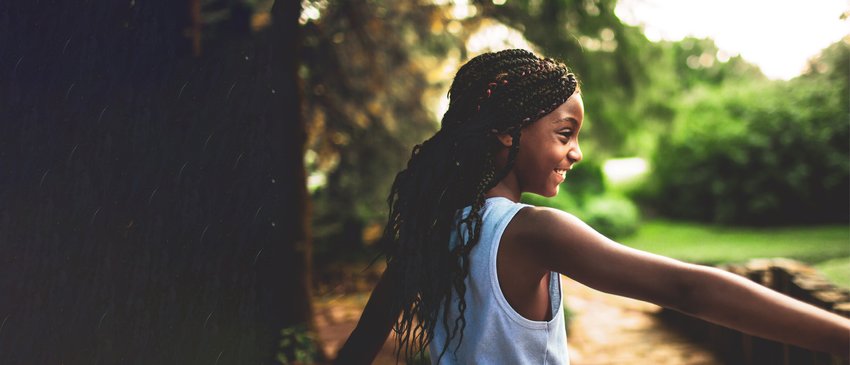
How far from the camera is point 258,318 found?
1.79 metres

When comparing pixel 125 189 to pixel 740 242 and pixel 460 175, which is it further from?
pixel 740 242

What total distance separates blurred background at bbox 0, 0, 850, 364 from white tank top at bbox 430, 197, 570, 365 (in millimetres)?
313

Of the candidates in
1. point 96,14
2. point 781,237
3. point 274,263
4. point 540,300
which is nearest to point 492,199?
point 540,300

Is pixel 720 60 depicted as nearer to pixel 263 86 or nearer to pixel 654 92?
pixel 654 92

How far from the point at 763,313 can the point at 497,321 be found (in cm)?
51

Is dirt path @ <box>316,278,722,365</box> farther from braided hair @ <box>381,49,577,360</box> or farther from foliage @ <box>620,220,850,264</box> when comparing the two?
braided hair @ <box>381,49,577,360</box>

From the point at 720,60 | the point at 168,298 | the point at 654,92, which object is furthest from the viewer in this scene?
the point at 720,60

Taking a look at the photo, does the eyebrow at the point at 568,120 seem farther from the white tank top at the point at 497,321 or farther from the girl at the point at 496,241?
the white tank top at the point at 497,321

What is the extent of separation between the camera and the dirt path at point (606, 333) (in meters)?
4.91

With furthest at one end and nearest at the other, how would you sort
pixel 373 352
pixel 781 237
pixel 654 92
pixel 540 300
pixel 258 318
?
pixel 781 237 → pixel 654 92 → pixel 258 318 → pixel 373 352 → pixel 540 300

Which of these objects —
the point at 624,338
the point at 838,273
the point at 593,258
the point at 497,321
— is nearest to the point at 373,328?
the point at 497,321

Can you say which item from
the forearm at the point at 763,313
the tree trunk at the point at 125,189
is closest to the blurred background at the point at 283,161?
the tree trunk at the point at 125,189

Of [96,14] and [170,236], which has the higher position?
[96,14]

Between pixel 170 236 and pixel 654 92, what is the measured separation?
224 inches
